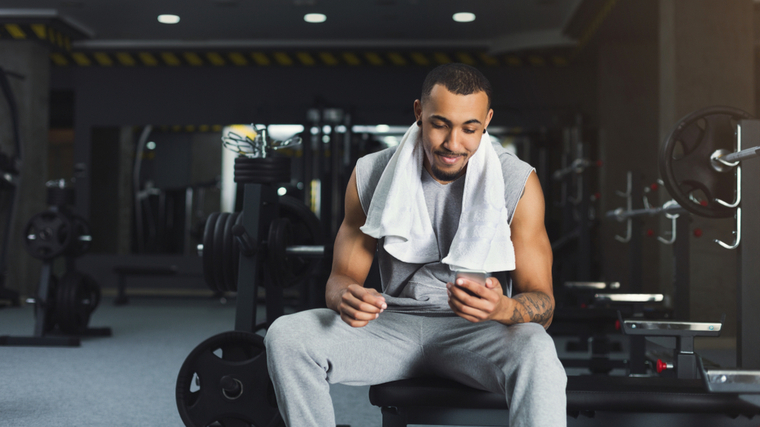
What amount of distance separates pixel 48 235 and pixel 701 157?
11.2 ft

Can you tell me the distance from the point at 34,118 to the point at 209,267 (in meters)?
4.87

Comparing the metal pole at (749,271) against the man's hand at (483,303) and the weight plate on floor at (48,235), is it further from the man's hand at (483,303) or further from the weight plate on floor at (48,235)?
the weight plate on floor at (48,235)

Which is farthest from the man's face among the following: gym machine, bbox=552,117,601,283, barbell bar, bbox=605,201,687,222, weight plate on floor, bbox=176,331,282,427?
gym machine, bbox=552,117,601,283

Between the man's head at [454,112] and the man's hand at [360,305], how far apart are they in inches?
15.2

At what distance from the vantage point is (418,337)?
1.42m

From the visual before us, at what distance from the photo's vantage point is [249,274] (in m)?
2.09

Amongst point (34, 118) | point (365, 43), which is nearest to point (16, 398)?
point (34, 118)

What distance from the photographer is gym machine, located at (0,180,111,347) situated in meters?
3.69

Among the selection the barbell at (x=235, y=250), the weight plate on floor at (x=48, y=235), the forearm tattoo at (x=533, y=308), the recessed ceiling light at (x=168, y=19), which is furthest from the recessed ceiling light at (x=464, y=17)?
the forearm tattoo at (x=533, y=308)

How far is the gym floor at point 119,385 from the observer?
209cm

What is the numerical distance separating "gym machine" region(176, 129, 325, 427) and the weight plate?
1.17 metres

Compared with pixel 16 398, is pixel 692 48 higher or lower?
higher

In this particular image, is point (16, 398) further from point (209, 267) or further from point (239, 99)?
point (239, 99)

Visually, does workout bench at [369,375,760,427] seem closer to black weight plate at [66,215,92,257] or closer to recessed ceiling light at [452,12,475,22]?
black weight plate at [66,215,92,257]
